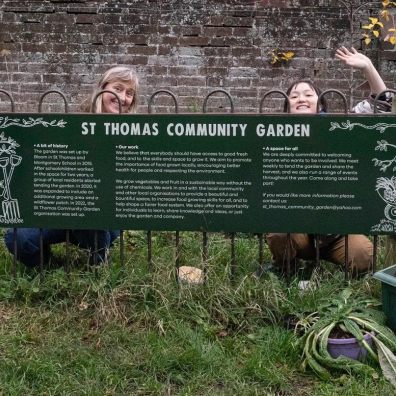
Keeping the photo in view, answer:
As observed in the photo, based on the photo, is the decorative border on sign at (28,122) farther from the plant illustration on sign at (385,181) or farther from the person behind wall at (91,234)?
the plant illustration on sign at (385,181)

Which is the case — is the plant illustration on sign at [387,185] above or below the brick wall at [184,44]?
below

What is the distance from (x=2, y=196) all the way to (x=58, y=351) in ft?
3.59

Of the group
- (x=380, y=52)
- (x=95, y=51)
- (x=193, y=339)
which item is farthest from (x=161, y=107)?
(x=193, y=339)

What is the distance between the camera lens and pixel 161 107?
768cm

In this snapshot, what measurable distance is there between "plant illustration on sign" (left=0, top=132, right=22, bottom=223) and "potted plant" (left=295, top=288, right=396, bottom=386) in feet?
6.03

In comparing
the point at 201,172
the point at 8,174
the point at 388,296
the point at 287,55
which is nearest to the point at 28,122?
the point at 8,174

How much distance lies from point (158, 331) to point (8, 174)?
1.32 meters

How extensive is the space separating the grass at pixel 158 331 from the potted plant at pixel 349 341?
0.07 m

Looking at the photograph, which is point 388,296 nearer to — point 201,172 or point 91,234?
point 201,172

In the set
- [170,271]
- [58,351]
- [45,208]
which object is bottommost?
[58,351]

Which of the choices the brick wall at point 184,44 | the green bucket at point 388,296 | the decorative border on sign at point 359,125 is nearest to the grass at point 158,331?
the green bucket at point 388,296

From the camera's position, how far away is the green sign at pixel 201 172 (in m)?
3.91

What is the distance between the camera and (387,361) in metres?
3.36

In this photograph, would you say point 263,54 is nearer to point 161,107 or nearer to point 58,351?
point 161,107
